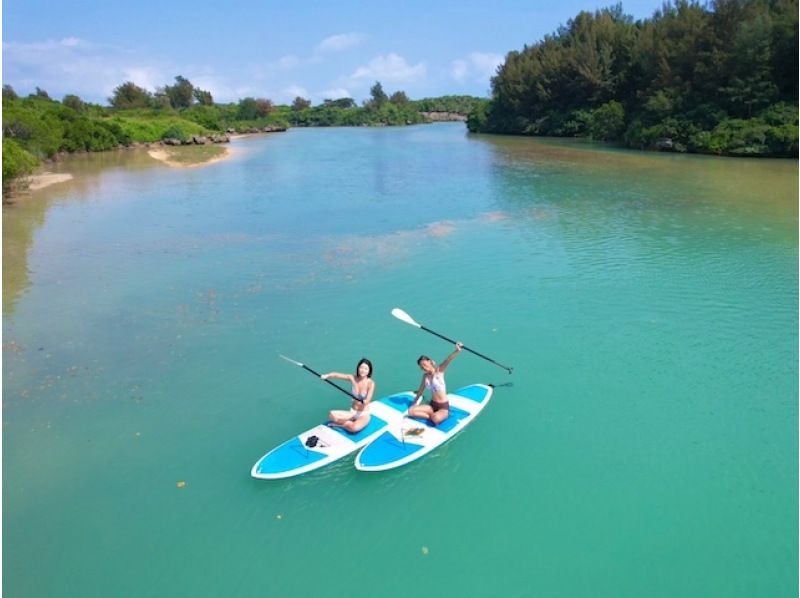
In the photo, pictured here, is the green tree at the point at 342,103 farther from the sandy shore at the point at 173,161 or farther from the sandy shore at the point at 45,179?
the sandy shore at the point at 45,179

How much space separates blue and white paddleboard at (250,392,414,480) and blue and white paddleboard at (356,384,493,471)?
0.51 feet

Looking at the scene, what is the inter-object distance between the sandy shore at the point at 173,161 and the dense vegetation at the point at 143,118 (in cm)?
436

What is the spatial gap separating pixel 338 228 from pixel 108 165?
2857cm

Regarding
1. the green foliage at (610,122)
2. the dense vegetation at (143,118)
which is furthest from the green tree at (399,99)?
the green foliage at (610,122)

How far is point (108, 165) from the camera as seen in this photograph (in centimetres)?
4153

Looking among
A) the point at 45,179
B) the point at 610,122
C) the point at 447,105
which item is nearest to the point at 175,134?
the point at 45,179

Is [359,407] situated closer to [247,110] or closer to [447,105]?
[247,110]

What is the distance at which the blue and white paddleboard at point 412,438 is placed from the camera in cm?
710

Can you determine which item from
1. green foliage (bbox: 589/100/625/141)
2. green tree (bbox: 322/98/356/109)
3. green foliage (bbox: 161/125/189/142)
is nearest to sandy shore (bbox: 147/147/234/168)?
green foliage (bbox: 161/125/189/142)

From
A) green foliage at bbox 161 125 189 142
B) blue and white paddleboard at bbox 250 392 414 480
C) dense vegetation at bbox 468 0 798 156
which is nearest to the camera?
blue and white paddleboard at bbox 250 392 414 480

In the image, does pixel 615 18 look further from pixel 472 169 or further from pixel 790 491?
pixel 790 491

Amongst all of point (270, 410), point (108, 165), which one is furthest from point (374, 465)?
point (108, 165)

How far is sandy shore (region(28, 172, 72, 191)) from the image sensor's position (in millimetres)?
29850

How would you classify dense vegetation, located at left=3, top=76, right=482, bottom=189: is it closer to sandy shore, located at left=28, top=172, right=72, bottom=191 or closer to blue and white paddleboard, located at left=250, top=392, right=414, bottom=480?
sandy shore, located at left=28, top=172, right=72, bottom=191
